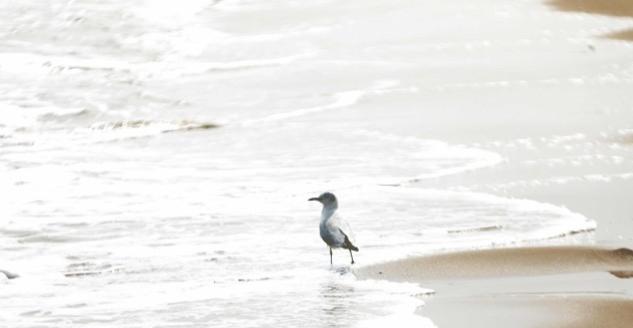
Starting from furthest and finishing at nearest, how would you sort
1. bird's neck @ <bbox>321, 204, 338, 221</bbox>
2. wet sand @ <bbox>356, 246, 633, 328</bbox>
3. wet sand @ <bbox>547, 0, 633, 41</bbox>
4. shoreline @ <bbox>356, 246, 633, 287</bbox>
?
wet sand @ <bbox>547, 0, 633, 41</bbox>
bird's neck @ <bbox>321, 204, 338, 221</bbox>
shoreline @ <bbox>356, 246, 633, 287</bbox>
wet sand @ <bbox>356, 246, 633, 328</bbox>

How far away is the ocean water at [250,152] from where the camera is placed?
663cm

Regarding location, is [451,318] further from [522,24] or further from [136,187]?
[522,24]

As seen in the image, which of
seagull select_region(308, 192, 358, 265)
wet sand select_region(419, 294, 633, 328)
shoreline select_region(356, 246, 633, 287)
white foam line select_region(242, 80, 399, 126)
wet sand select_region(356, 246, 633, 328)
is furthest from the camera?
white foam line select_region(242, 80, 399, 126)

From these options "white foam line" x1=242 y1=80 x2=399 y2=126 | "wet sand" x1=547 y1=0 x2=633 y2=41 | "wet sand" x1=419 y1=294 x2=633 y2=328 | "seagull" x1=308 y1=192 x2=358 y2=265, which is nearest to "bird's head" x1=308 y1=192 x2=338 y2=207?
"seagull" x1=308 y1=192 x2=358 y2=265

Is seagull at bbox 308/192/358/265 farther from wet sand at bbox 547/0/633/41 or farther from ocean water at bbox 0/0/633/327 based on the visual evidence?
wet sand at bbox 547/0/633/41

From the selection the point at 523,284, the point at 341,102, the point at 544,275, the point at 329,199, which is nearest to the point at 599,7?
the point at 341,102

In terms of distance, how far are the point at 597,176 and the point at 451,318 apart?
3118 mm

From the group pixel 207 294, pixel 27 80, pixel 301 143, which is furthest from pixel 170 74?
pixel 207 294

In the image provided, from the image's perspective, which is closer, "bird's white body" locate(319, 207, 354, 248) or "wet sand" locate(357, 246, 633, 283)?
"wet sand" locate(357, 246, 633, 283)

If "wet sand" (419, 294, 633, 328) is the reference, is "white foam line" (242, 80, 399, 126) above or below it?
below

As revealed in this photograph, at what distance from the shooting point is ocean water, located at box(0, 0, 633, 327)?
663 cm

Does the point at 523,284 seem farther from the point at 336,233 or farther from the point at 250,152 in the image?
the point at 250,152

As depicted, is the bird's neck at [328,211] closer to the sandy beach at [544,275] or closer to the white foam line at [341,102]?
the sandy beach at [544,275]

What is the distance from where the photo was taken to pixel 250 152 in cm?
1012
